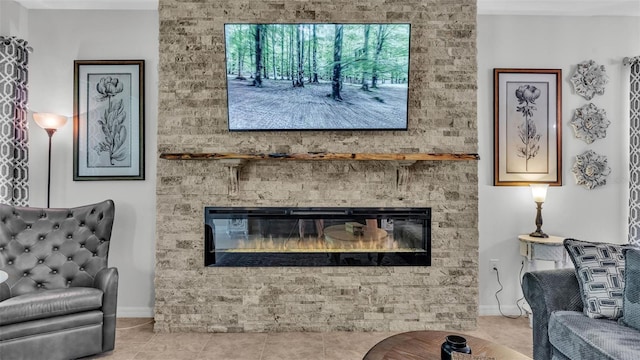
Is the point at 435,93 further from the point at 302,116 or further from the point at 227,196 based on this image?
the point at 227,196

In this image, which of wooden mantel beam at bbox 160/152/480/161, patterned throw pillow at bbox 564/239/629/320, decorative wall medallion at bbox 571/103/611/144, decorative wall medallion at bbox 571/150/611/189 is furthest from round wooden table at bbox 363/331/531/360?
decorative wall medallion at bbox 571/103/611/144

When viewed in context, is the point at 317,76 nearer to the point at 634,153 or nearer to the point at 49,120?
the point at 49,120

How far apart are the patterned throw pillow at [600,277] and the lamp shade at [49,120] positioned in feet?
13.2

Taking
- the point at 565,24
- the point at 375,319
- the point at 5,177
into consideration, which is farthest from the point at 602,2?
the point at 5,177

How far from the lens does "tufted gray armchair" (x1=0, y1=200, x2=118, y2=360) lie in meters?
2.22

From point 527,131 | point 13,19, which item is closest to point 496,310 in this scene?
point 527,131

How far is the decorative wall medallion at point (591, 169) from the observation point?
3.31 m

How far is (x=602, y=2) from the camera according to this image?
326 cm

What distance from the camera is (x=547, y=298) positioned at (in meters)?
2.04

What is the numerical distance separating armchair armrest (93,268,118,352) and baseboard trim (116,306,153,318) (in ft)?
2.71

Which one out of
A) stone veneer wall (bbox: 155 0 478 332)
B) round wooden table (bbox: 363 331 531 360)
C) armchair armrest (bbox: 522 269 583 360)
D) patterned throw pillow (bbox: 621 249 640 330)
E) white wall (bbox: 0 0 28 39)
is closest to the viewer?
round wooden table (bbox: 363 331 531 360)

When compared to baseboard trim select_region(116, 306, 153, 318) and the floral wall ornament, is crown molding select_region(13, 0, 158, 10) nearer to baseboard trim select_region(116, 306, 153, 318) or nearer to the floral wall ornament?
baseboard trim select_region(116, 306, 153, 318)

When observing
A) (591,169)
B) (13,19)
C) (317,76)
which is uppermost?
(13,19)

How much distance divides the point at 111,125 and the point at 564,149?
170 inches
